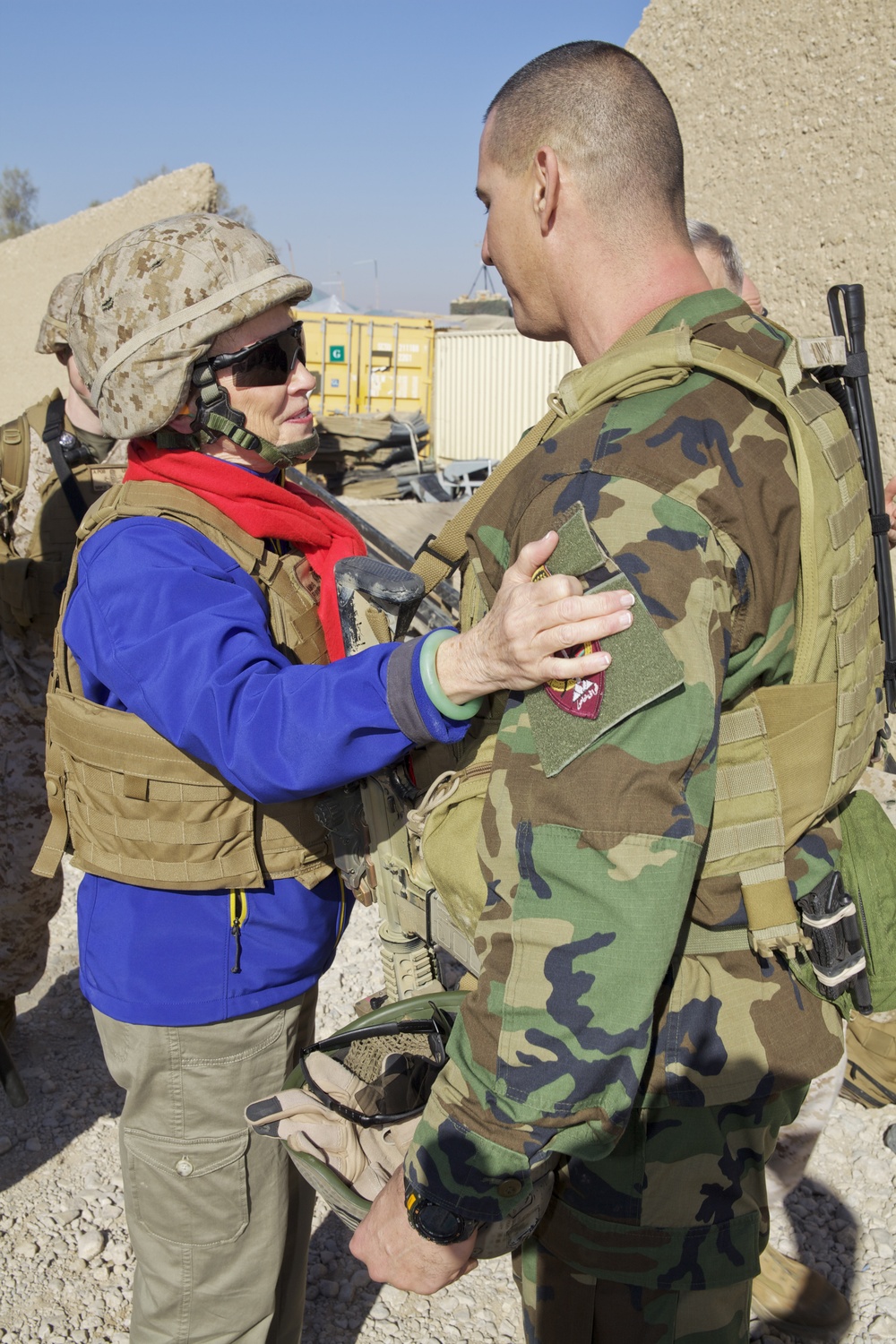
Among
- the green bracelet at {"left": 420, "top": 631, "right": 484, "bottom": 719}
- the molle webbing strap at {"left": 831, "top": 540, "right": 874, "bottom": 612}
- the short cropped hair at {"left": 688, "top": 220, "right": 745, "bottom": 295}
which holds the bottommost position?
the green bracelet at {"left": 420, "top": 631, "right": 484, "bottom": 719}

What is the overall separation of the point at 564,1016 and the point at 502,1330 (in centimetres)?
179

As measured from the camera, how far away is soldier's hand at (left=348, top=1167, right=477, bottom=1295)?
127 centimetres

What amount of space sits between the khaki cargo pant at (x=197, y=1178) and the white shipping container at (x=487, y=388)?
475 inches

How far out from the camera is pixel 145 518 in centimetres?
171

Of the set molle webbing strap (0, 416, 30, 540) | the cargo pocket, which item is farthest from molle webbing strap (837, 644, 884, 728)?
molle webbing strap (0, 416, 30, 540)

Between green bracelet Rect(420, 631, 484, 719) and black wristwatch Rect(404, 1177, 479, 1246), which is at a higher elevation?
green bracelet Rect(420, 631, 484, 719)

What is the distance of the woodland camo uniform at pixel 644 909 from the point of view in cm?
112

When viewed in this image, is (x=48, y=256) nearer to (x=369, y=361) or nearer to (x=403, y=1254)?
(x=369, y=361)

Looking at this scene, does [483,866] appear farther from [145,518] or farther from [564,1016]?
[145,518]

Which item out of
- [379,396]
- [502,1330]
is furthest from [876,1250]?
[379,396]

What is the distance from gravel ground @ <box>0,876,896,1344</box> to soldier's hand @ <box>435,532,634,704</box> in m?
1.98

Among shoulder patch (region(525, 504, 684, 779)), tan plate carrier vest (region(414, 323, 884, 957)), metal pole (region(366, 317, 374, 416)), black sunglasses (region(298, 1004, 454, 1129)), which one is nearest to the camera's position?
shoulder patch (region(525, 504, 684, 779))

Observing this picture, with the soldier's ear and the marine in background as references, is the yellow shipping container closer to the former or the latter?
the marine in background

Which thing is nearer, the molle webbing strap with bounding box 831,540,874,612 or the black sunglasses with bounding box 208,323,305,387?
the molle webbing strap with bounding box 831,540,874,612
